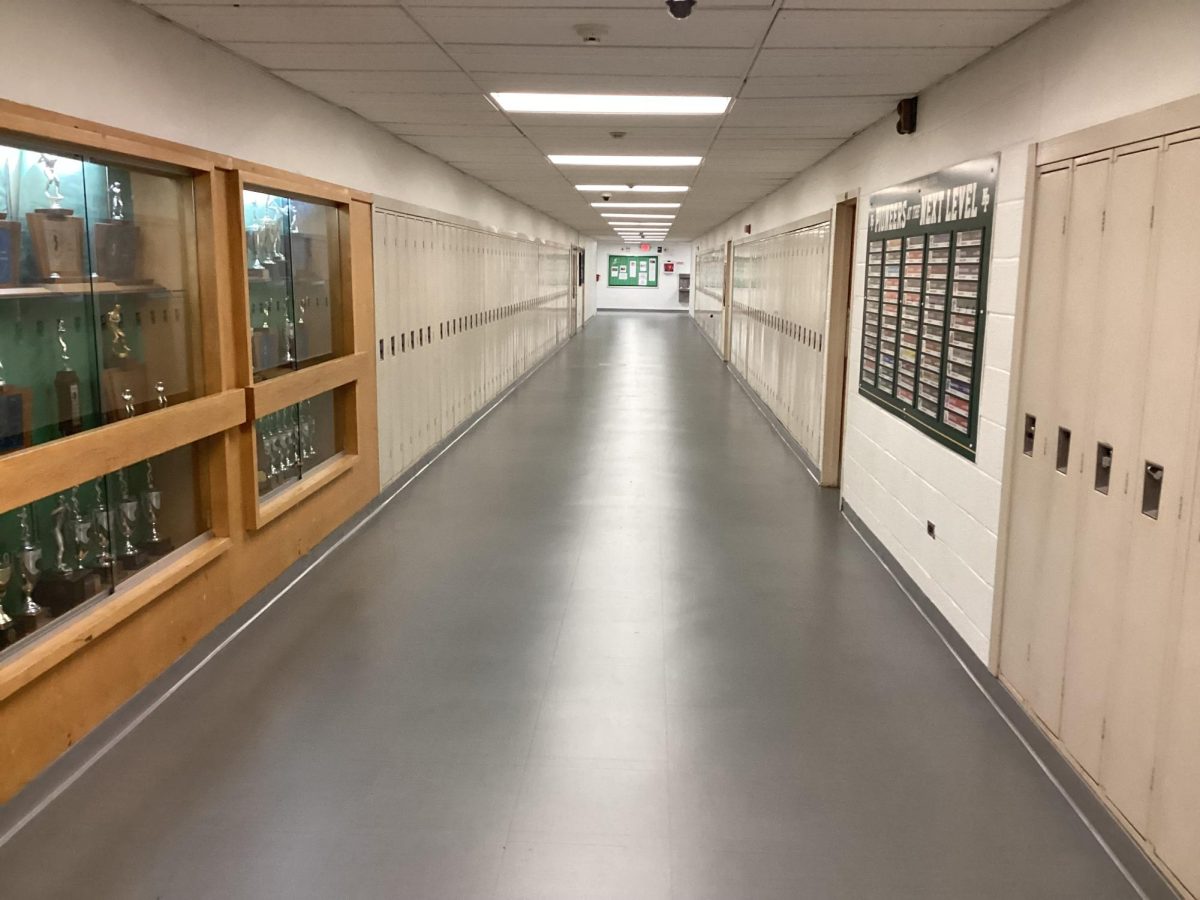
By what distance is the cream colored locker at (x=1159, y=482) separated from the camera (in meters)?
2.29

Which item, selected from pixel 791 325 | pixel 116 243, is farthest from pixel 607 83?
pixel 791 325

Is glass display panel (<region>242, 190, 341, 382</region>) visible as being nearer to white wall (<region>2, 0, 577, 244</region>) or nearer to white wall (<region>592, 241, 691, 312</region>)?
white wall (<region>2, 0, 577, 244</region>)

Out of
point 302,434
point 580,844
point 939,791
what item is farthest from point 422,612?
point 939,791

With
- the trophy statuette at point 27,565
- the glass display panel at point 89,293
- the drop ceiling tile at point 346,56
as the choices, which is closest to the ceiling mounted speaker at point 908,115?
the drop ceiling tile at point 346,56

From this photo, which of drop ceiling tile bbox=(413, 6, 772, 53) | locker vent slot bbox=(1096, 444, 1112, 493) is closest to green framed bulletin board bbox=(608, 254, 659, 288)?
drop ceiling tile bbox=(413, 6, 772, 53)

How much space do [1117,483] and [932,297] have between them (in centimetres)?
195

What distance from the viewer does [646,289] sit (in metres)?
33.4

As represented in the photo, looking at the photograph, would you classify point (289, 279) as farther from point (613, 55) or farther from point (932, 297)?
point (932, 297)

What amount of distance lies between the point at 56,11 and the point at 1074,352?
340 cm

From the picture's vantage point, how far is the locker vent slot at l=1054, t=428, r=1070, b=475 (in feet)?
9.78

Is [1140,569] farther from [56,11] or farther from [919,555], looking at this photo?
[56,11]

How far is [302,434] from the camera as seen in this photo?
5.37 meters

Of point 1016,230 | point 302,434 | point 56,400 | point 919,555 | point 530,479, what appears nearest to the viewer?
point 56,400

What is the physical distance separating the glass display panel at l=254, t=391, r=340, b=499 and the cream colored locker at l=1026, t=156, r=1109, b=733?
3.40 metres
